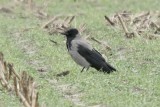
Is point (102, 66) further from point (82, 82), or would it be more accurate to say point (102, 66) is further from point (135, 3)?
point (135, 3)

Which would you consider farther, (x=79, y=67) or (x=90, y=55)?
(x=79, y=67)

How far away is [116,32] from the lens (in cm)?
2138

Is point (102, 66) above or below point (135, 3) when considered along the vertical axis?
above

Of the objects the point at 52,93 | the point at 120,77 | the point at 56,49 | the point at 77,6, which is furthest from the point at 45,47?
the point at 77,6

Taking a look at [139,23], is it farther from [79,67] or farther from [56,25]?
[79,67]

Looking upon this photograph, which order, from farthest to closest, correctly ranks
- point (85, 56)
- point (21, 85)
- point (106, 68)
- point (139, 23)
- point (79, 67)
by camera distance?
point (139, 23) → point (79, 67) → point (85, 56) → point (106, 68) → point (21, 85)

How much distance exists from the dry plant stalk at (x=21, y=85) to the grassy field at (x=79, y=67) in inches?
7.7

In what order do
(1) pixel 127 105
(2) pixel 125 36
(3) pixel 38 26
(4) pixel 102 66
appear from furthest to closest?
(3) pixel 38 26 < (2) pixel 125 36 < (4) pixel 102 66 < (1) pixel 127 105

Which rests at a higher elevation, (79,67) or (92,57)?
(92,57)

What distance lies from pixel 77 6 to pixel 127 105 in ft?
58.5

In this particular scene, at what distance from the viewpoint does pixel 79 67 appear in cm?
1622

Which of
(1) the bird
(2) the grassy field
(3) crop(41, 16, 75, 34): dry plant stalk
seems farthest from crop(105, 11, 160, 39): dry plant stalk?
(1) the bird

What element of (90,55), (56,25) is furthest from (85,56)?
(56,25)

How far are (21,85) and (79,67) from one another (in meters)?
4.30
